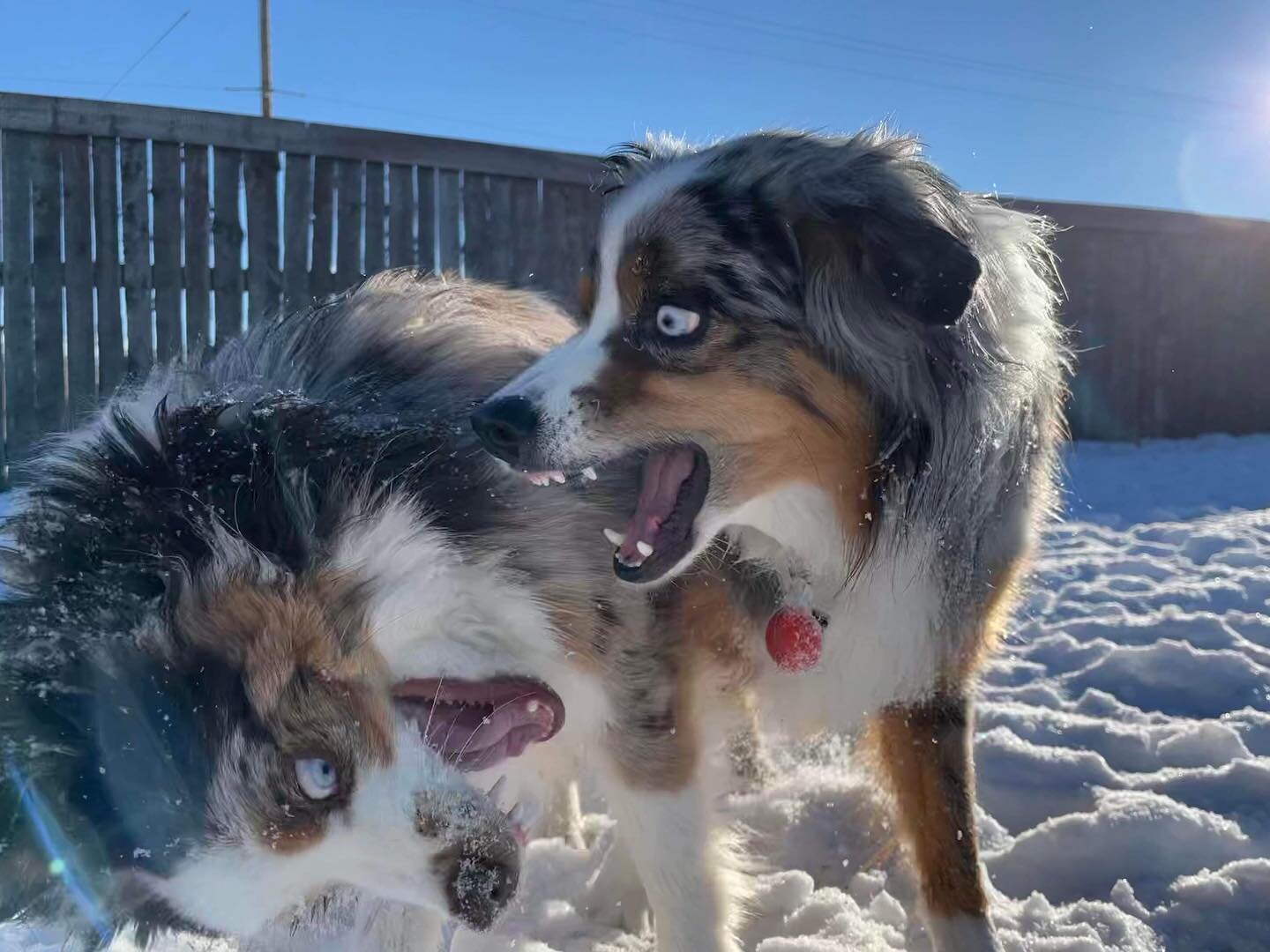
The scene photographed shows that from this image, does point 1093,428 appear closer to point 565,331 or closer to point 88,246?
point 565,331

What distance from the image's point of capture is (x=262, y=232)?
16.1 ft

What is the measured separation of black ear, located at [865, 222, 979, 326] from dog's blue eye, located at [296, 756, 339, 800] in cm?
118

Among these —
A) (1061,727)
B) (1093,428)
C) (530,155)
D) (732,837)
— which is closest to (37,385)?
(530,155)

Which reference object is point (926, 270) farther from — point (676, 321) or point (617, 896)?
point (617, 896)

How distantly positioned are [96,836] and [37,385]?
385 cm

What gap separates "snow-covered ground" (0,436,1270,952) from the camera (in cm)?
205

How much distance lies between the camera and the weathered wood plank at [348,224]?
5.06 m

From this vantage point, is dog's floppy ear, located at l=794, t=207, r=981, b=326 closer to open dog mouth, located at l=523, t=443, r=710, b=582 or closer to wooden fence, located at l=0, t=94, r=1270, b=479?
open dog mouth, located at l=523, t=443, r=710, b=582

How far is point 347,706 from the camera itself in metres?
1.54

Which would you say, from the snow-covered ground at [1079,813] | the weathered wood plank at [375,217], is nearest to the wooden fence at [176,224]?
the weathered wood plank at [375,217]

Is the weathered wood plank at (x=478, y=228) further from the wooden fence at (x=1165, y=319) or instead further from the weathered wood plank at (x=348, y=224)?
the wooden fence at (x=1165, y=319)

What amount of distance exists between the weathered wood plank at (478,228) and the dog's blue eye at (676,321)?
3.76m

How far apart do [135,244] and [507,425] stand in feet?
12.7

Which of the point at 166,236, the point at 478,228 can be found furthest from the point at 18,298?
the point at 478,228
